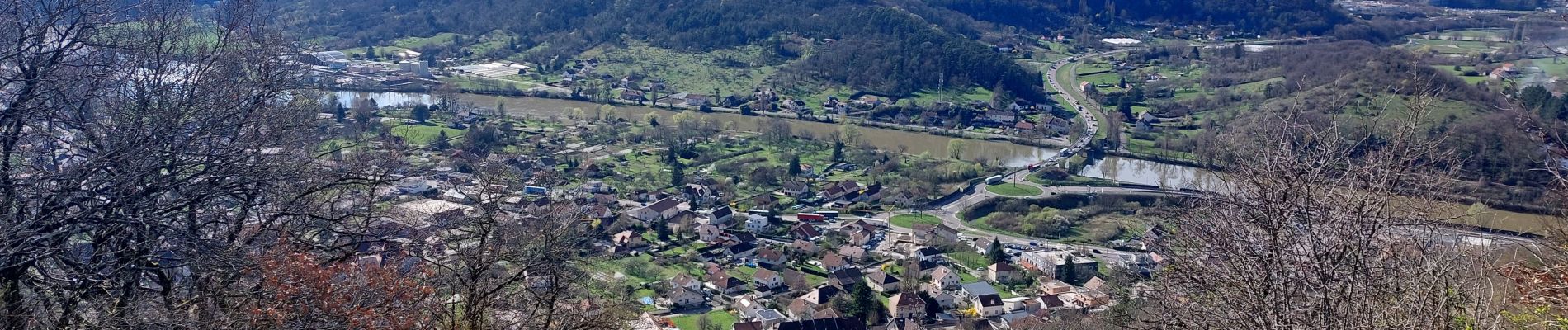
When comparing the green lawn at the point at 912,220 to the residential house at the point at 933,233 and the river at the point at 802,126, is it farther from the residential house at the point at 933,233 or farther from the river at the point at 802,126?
the river at the point at 802,126

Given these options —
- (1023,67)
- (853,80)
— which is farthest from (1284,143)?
(1023,67)

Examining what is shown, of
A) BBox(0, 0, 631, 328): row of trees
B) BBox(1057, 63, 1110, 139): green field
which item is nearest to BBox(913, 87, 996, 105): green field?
BBox(1057, 63, 1110, 139): green field

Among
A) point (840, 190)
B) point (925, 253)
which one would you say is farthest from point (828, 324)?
point (840, 190)

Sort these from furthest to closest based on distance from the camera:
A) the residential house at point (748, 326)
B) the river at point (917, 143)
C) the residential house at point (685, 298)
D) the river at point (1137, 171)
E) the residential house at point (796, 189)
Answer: the river at point (917, 143), the river at point (1137, 171), the residential house at point (796, 189), the residential house at point (685, 298), the residential house at point (748, 326)

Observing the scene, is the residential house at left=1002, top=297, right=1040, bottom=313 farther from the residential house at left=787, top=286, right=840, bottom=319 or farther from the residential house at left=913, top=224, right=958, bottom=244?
the residential house at left=913, top=224, right=958, bottom=244

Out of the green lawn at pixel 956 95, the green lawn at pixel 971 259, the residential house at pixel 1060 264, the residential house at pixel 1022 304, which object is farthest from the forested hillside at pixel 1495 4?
the residential house at pixel 1022 304

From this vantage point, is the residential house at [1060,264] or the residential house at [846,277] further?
the residential house at [1060,264]
